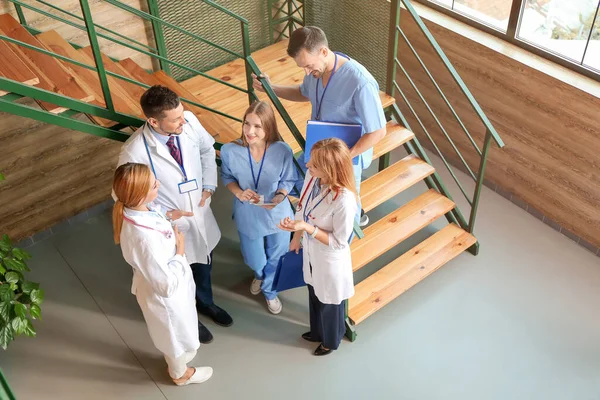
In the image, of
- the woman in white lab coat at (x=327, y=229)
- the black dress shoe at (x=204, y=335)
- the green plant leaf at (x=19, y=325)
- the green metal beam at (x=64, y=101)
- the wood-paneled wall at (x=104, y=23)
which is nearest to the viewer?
the woman in white lab coat at (x=327, y=229)

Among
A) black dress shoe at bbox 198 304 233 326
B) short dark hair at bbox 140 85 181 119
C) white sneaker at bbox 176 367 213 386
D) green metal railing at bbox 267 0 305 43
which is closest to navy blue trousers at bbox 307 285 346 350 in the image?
black dress shoe at bbox 198 304 233 326

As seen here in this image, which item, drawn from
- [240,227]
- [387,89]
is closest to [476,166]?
[387,89]

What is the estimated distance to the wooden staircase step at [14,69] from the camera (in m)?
3.73

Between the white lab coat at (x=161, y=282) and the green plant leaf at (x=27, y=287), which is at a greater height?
the white lab coat at (x=161, y=282)

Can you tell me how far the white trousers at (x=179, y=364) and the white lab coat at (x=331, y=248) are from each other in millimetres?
896

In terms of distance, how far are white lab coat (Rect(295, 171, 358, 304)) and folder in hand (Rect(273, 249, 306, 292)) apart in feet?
0.57

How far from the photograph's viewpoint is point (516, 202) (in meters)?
5.52

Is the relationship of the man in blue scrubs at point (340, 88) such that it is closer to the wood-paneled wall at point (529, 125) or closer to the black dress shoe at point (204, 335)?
the black dress shoe at point (204, 335)

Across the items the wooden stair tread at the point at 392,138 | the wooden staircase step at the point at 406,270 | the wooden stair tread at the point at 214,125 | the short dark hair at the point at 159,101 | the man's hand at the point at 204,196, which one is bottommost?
the wooden staircase step at the point at 406,270

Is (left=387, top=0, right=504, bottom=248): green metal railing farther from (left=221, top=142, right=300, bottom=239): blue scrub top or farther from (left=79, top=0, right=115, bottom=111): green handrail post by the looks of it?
(left=79, top=0, right=115, bottom=111): green handrail post

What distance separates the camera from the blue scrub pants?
4.42 metres

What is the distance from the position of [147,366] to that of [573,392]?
276 cm

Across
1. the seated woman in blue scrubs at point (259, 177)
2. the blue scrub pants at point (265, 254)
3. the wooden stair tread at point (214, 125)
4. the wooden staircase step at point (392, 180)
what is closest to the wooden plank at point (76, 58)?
the wooden stair tread at point (214, 125)

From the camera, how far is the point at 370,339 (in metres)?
4.51
